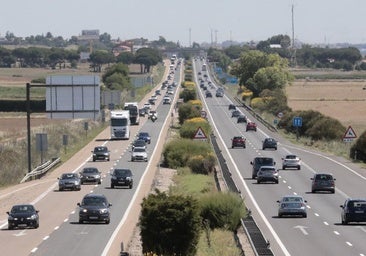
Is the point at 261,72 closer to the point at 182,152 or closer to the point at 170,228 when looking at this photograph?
the point at 182,152

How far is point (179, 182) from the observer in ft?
203

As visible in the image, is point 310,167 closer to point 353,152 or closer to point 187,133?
point 353,152

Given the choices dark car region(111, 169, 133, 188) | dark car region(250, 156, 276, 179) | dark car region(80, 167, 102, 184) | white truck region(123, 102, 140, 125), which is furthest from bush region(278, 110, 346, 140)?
dark car region(111, 169, 133, 188)

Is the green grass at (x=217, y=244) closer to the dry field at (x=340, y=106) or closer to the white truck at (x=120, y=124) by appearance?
the white truck at (x=120, y=124)

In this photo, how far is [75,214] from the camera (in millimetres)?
48344

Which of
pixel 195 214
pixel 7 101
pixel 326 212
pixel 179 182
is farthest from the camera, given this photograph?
pixel 7 101

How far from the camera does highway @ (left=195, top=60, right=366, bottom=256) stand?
3738cm

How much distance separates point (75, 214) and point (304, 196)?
1404 cm

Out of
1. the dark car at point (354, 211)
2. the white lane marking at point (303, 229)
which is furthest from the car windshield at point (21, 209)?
the dark car at point (354, 211)

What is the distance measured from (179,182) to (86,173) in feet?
19.1

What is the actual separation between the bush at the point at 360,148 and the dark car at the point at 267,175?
16192 mm

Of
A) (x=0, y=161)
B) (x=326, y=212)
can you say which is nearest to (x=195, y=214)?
(x=326, y=212)

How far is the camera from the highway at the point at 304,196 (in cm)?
3738

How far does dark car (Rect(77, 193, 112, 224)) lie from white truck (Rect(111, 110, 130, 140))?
5411 centimetres
